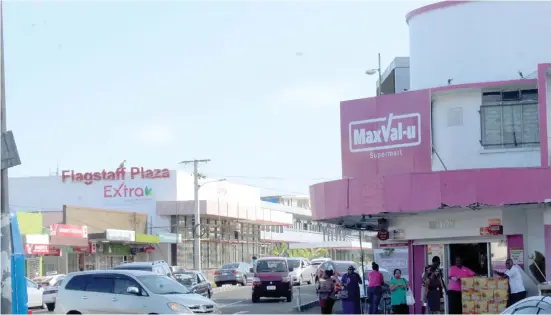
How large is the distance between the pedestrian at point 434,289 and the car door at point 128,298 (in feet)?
22.1

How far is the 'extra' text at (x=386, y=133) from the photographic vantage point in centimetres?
2359

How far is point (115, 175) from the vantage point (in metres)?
73.4

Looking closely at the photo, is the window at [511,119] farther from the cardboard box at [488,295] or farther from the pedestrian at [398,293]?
the pedestrian at [398,293]

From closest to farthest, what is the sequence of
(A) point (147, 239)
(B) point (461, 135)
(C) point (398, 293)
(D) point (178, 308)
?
(D) point (178, 308) → (C) point (398, 293) → (B) point (461, 135) → (A) point (147, 239)

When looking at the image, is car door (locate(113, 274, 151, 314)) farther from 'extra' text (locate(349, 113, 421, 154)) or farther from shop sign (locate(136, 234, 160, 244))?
shop sign (locate(136, 234, 160, 244))

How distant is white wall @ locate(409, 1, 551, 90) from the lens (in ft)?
77.8

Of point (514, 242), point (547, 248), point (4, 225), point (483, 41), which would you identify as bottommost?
point (547, 248)

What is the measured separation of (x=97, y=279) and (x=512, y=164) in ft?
35.4

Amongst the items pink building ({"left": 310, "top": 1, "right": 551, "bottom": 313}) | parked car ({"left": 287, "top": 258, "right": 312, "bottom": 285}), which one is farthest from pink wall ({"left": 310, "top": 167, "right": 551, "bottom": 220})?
parked car ({"left": 287, "top": 258, "right": 312, "bottom": 285})

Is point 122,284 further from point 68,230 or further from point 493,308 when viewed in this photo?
point 68,230

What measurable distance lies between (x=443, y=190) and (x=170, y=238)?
46.8 metres

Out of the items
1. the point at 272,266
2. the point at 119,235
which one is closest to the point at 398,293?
Answer: the point at 272,266

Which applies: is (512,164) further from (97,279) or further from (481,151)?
(97,279)

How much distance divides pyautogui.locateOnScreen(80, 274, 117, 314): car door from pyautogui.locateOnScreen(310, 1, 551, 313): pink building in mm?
5984
